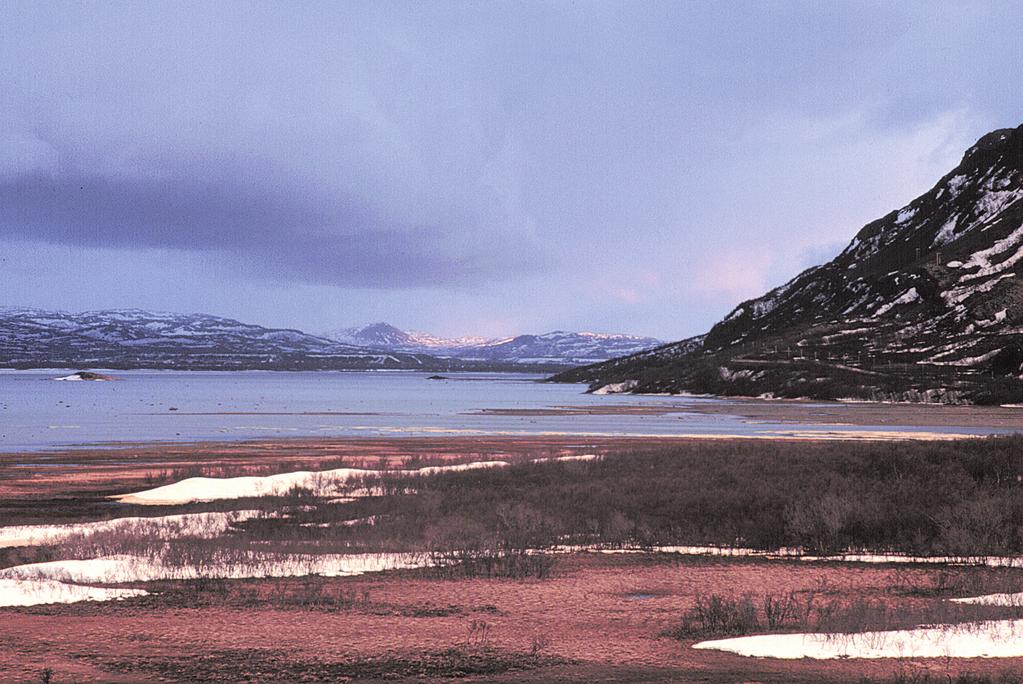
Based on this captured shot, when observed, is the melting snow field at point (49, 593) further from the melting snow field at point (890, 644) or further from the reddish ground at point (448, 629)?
the melting snow field at point (890, 644)

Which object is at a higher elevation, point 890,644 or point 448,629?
point 890,644

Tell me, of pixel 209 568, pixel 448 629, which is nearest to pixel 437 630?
pixel 448 629

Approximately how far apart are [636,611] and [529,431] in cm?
5636

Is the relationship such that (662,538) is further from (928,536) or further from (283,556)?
(283,556)

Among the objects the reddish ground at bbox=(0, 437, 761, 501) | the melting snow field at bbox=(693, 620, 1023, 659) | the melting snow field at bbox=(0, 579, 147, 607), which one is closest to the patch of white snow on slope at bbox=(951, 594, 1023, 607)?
the melting snow field at bbox=(693, 620, 1023, 659)

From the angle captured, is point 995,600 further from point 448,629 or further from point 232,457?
point 232,457

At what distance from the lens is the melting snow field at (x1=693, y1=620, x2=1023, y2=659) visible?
13375mm

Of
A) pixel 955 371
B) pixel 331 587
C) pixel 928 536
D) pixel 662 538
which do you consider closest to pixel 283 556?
pixel 331 587

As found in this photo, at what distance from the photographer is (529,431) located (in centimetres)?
7325

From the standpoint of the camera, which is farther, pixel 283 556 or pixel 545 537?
pixel 545 537

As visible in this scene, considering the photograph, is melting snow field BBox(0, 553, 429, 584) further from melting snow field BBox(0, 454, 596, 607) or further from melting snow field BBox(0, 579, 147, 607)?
melting snow field BBox(0, 579, 147, 607)

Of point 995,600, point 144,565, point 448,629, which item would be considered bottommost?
point 144,565

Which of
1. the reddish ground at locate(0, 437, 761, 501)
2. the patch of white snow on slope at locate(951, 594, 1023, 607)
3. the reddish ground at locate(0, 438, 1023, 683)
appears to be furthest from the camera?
the reddish ground at locate(0, 437, 761, 501)

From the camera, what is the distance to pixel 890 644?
1358cm
